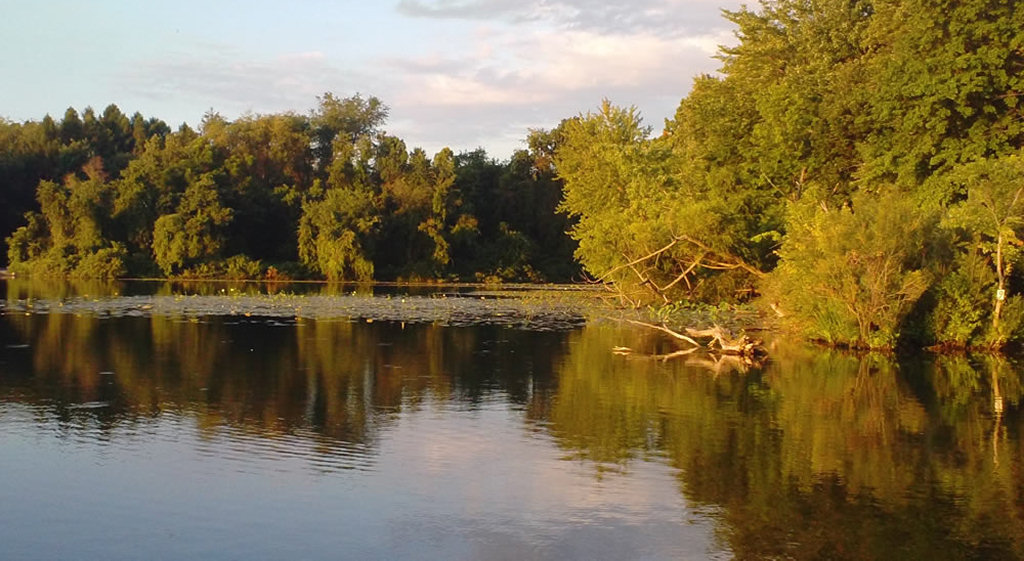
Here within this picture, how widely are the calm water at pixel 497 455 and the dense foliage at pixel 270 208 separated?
55.6m

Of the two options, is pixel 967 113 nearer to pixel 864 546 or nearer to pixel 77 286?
pixel 864 546

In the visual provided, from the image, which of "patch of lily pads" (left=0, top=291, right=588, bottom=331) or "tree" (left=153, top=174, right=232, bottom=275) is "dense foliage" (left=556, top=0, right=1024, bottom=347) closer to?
"patch of lily pads" (left=0, top=291, right=588, bottom=331)

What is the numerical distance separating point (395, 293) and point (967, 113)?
124ft

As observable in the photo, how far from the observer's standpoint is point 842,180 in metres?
42.2

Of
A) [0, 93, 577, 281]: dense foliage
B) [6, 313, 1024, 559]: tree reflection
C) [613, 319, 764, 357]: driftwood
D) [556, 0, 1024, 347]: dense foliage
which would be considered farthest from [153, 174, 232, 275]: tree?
[613, 319, 764, 357]: driftwood

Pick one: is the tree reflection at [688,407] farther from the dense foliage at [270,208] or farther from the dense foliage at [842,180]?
the dense foliage at [270,208]

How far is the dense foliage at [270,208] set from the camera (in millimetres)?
82438

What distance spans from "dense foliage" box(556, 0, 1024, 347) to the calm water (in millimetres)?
2268

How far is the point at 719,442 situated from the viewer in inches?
614

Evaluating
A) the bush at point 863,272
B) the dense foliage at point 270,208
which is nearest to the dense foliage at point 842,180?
the bush at point 863,272

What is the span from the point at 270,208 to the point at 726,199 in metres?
57.5

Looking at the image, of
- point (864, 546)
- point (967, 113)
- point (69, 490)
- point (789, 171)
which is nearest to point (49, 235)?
point (789, 171)

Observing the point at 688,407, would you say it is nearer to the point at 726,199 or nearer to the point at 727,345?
the point at 727,345

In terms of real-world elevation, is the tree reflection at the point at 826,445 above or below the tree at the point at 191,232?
below
